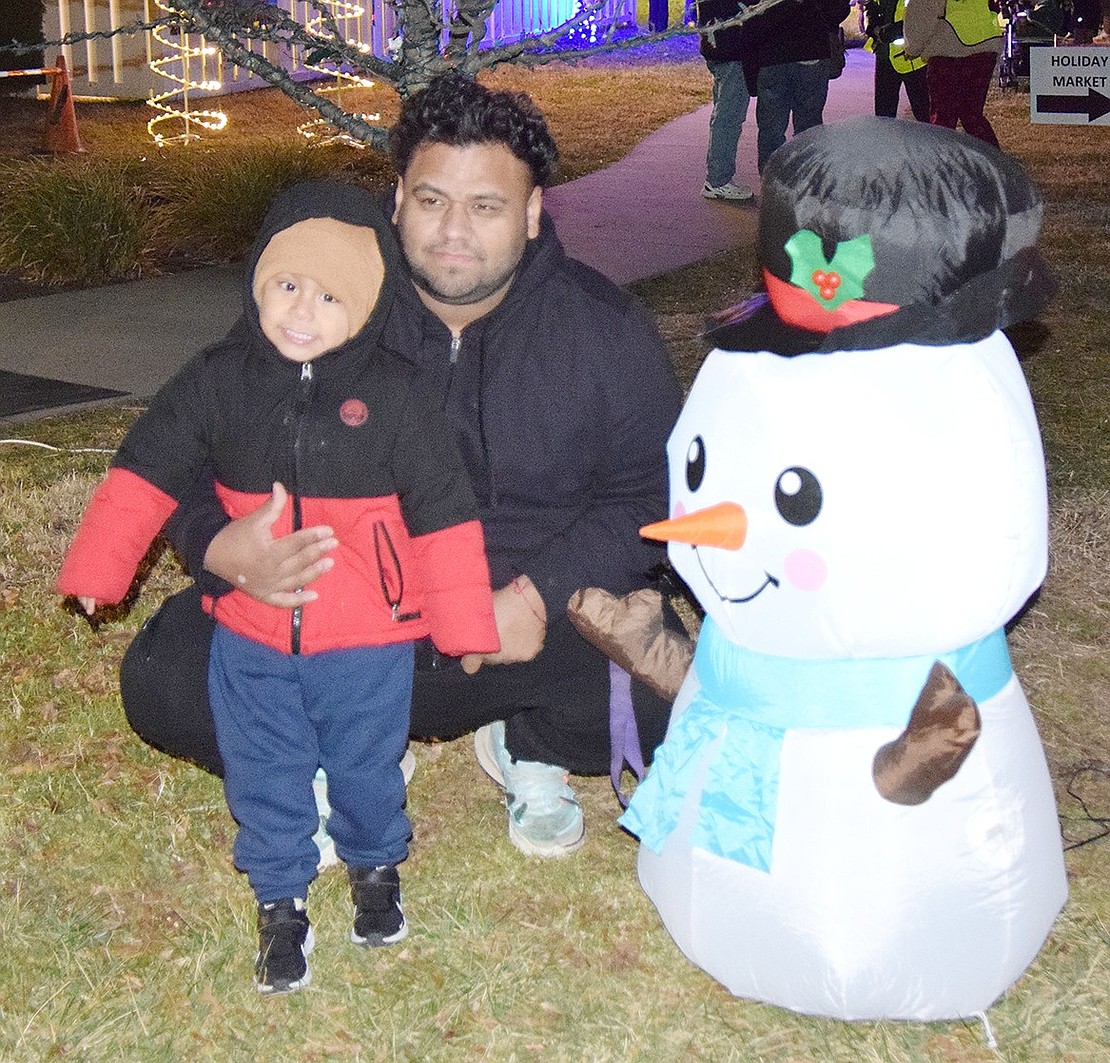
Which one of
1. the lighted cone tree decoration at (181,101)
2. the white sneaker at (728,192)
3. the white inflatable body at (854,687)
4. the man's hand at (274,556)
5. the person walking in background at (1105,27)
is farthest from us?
the person walking in background at (1105,27)

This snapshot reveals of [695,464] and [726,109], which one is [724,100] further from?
[695,464]

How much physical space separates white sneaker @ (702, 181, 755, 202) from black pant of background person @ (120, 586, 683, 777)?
7927 millimetres

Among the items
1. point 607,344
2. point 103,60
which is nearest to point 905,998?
point 607,344

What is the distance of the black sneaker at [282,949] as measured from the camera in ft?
9.55

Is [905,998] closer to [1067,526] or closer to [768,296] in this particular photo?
[768,296]

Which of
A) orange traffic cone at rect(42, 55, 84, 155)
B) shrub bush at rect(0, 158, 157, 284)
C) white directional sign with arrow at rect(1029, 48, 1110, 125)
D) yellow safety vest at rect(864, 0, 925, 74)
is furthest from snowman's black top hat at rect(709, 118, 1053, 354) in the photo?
orange traffic cone at rect(42, 55, 84, 155)

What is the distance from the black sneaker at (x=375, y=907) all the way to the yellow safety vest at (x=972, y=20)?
7953 mm

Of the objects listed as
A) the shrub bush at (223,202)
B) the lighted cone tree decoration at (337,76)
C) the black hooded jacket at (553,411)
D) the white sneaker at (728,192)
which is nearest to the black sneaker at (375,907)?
the black hooded jacket at (553,411)

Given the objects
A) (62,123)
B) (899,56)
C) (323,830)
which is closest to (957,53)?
(899,56)

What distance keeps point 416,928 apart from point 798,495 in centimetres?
126

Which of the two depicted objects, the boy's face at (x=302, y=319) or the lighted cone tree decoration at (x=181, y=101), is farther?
the lighted cone tree decoration at (x=181, y=101)

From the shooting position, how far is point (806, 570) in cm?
246

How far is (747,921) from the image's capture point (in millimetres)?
2650

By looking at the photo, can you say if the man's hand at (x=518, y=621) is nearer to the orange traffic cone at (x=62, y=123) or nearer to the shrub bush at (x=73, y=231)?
the shrub bush at (x=73, y=231)
